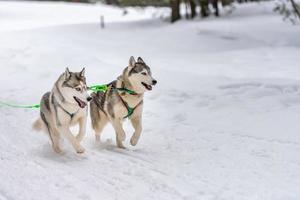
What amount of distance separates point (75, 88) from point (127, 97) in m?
0.88

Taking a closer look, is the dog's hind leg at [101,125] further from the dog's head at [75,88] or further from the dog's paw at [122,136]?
the dog's head at [75,88]

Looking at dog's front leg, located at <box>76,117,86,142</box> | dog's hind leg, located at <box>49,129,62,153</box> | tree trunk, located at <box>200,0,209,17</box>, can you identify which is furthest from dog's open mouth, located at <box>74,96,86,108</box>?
tree trunk, located at <box>200,0,209,17</box>

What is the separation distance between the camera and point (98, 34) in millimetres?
22469

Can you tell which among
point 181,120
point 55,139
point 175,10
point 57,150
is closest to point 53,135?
point 55,139

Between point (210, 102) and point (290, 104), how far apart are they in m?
1.60

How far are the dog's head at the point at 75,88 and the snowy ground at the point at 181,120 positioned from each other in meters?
0.81

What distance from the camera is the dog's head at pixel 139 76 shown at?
7.17 meters

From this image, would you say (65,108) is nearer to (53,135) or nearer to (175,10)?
(53,135)

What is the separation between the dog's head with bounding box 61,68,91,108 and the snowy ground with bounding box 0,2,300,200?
814 millimetres

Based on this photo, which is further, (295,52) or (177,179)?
(295,52)

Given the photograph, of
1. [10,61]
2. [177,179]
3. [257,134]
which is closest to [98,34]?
[10,61]

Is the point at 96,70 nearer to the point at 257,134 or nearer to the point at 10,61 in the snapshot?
the point at 10,61

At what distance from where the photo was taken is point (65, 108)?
6.95 metres

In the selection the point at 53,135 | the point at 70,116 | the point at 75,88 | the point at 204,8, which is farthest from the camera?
the point at 204,8
